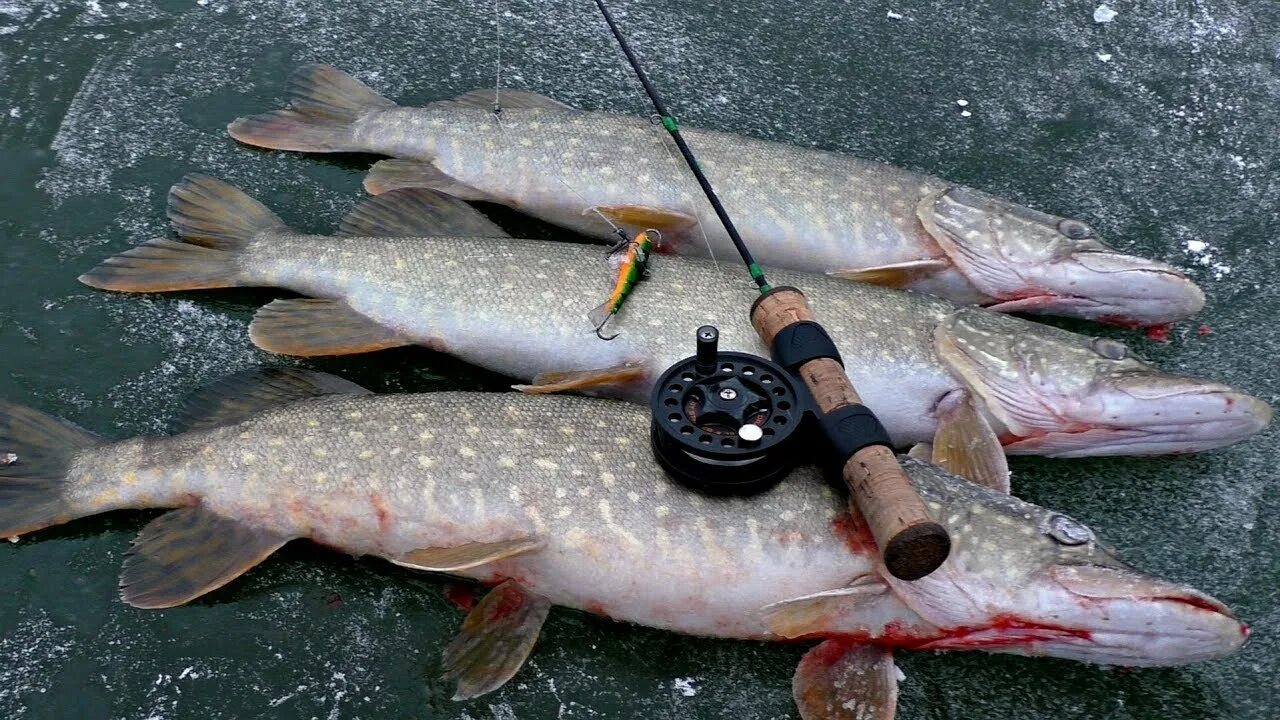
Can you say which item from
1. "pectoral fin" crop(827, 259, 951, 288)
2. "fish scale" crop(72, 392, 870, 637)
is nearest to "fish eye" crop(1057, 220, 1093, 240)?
"pectoral fin" crop(827, 259, 951, 288)

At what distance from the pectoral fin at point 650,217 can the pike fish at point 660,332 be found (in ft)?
0.73

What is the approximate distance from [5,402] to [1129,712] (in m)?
2.79

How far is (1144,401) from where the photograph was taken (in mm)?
2848

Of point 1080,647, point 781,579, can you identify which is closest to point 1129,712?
point 1080,647

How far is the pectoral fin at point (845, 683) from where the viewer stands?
7.56 feet

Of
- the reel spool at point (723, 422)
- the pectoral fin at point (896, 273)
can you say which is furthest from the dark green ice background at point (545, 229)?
the pectoral fin at point (896, 273)

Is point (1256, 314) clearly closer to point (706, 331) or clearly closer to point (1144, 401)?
point (1144, 401)

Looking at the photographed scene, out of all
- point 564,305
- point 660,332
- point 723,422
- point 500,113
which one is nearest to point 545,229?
point 500,113

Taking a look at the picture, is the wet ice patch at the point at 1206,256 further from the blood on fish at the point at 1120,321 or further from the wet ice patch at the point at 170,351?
the wet ice patch at the point at 170,351

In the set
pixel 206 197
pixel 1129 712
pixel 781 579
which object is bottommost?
pixel 1129 712

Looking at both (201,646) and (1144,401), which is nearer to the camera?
(201,646)

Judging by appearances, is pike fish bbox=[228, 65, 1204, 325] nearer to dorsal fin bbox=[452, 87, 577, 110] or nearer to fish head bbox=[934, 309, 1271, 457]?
dorsal fin bbox=[452, 87, 577, 110]

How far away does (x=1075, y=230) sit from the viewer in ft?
11.2

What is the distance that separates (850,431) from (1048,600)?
22.0 inches
